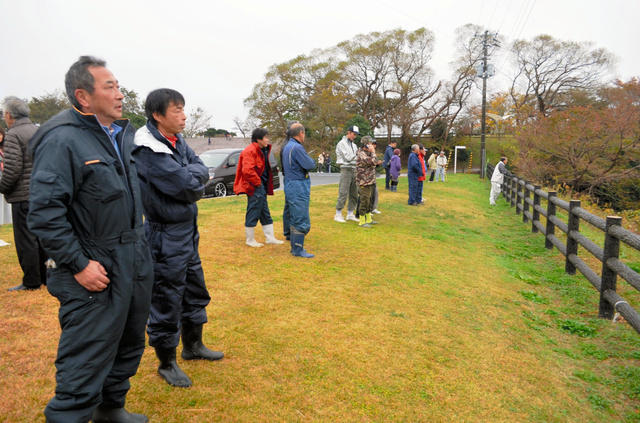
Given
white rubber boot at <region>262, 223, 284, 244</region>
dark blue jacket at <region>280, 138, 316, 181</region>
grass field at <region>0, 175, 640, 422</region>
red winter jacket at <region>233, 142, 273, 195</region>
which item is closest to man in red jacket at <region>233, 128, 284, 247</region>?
red winter jacket at <region>233, 142, 273, 195</region>

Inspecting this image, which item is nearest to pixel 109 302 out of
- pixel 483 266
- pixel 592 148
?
pixel 483 266

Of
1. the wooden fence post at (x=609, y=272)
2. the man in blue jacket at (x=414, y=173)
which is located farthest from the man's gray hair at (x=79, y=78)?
the man in blue jacket at (x=414, y=173)

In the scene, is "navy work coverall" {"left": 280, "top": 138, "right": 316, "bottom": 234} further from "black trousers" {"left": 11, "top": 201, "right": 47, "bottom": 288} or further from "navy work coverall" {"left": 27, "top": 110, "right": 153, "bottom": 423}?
"navy work coverall" {"left": 27, "top": 110, "right": 153, "bottom": 423}

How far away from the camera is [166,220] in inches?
114

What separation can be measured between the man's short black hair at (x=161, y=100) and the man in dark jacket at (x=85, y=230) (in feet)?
1.89

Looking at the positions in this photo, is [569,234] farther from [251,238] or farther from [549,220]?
[251,238]

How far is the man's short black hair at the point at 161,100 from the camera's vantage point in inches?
112

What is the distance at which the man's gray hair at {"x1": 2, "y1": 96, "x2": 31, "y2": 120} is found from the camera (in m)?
4.49

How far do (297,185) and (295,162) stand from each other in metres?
0.34

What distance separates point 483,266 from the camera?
6973 millimetres

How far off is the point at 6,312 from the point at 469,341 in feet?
14.1

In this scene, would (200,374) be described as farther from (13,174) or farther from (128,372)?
(13,174)

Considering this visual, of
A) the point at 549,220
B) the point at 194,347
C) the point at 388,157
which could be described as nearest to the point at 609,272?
the point at 549,220

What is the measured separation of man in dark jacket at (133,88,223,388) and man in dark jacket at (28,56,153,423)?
537 mm
